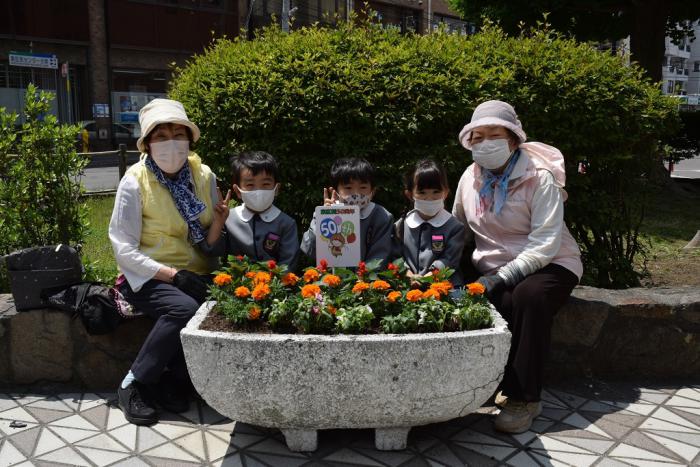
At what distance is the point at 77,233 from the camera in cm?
418

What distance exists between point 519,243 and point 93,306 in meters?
2.31

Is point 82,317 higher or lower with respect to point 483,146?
lower

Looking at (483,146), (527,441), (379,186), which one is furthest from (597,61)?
(527,441)

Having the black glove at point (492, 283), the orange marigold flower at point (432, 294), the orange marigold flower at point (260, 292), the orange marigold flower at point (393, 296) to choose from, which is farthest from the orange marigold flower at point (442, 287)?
the orange marigold flower at point (260, 292)

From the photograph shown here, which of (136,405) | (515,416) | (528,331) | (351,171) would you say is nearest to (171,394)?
(136,405)

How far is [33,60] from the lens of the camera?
21188 millimetres

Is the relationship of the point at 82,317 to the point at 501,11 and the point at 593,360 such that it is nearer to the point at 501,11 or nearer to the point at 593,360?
the point at 593,360

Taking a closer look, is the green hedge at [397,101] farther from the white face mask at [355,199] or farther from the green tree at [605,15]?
the green tree at [605,15]

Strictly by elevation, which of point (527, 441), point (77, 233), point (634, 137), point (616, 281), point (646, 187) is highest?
point (634, 137)

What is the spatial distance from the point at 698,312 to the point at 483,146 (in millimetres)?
1671

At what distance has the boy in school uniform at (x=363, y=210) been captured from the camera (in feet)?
12.1

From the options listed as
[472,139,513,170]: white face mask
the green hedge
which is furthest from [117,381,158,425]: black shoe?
[472,139,513,170]: white face mask

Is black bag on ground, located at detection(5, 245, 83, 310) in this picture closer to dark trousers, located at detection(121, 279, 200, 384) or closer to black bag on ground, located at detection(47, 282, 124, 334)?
black bag on ground, located at detection(47, 282, 124, 334)

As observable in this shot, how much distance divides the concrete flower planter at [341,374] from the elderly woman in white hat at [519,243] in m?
0.49
